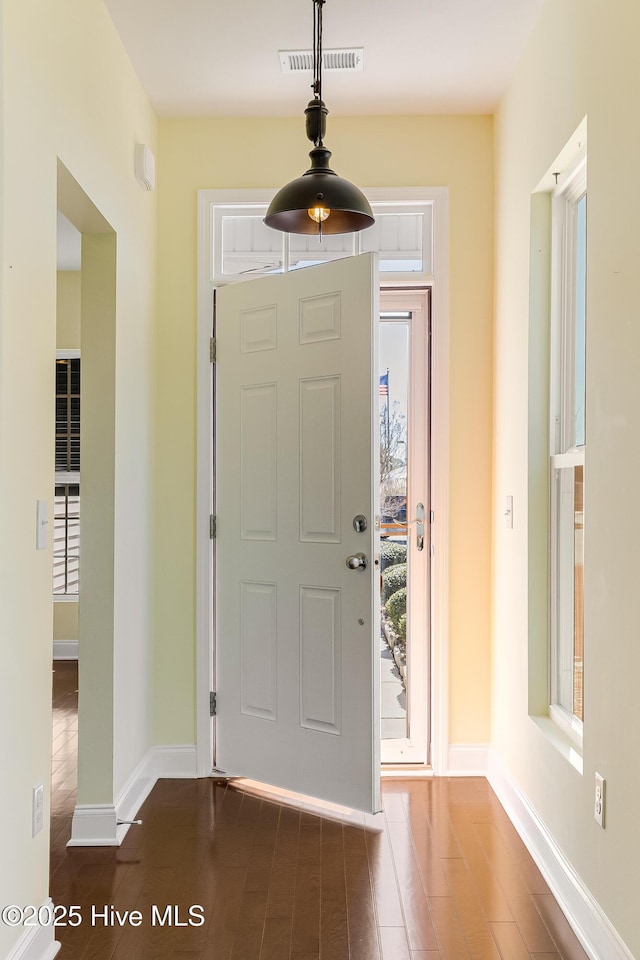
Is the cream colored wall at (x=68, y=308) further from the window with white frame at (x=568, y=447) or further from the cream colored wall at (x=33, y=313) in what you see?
the window with white frame at (x=568, y=447)

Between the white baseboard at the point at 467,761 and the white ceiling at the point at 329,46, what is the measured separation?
3003 millimetres

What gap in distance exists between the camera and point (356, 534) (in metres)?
3.44

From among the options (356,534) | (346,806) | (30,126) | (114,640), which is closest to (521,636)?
(356,534)

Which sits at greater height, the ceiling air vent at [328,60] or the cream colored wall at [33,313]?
the ceiling air vent at [328,60]

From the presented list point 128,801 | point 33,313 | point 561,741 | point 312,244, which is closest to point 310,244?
point 312,244

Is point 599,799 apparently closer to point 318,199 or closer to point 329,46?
point 318,199

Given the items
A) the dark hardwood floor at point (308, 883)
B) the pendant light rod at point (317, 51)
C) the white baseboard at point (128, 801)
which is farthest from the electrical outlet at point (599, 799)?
the pendant light rod at point (317, 51)

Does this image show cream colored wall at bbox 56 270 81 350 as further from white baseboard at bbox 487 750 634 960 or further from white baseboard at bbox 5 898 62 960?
white baseboard at bbox 5 898 62 960

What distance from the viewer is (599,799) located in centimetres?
236

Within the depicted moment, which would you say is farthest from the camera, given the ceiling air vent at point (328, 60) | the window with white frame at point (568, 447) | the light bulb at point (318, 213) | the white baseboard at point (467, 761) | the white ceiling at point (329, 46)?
the white baseboard at point (467, 761)

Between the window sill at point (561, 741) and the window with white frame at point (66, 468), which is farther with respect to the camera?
the window with white frame at point (66, 468)

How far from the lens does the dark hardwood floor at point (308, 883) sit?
241cm

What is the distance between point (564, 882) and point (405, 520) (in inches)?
71.9

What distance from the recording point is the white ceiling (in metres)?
3.06
